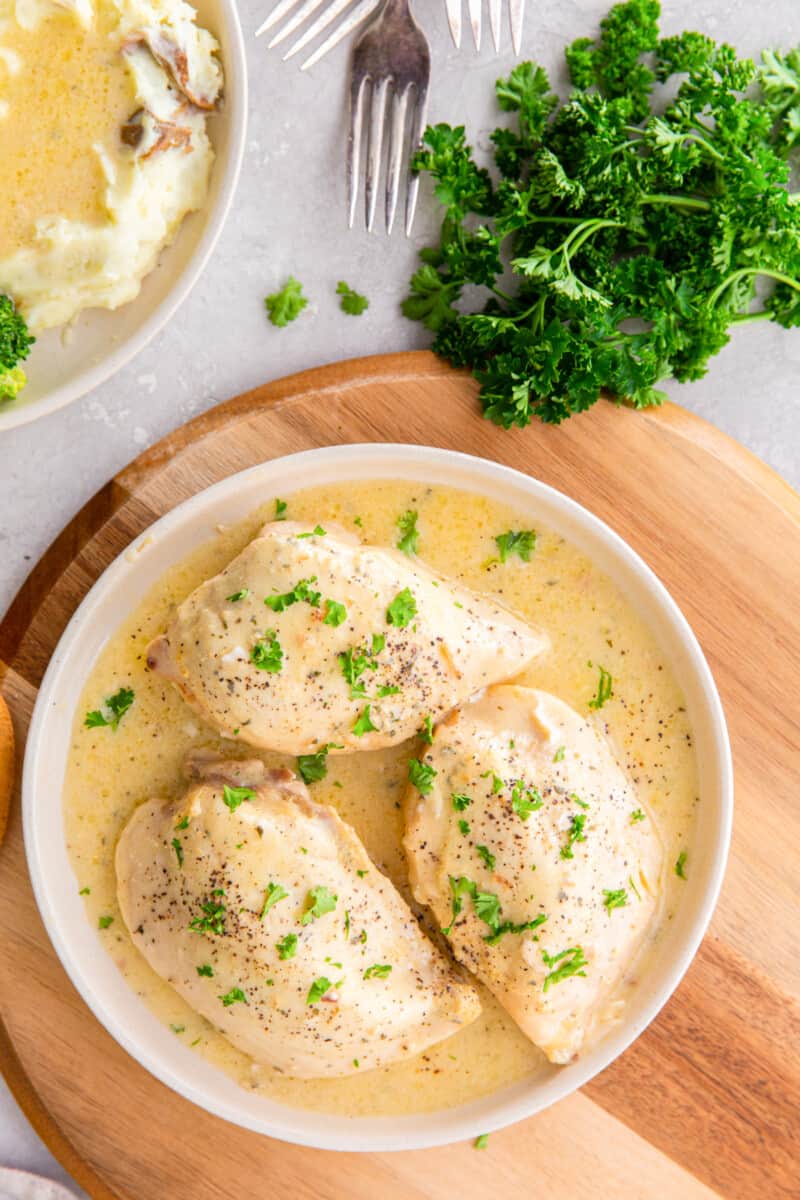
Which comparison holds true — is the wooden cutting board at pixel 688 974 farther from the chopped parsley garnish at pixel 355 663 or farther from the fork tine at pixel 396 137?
the chopped parsley garnish at pixel 355 663

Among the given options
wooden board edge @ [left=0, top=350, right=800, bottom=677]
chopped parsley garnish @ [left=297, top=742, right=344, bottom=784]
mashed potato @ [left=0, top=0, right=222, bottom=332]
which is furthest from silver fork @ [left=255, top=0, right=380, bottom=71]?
chopped parsley garnish @ [left=297, top=742, right=344, bottom=784]

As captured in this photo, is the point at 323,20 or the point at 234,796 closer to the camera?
the point at 234,796

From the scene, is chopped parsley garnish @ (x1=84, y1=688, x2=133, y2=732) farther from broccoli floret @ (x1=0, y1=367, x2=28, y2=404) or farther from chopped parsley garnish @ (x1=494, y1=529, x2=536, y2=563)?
chopped parsley garnish @ (x1=494, y1=529, x2=536, y2=563)

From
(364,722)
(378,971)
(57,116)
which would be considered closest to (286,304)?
(57,116)

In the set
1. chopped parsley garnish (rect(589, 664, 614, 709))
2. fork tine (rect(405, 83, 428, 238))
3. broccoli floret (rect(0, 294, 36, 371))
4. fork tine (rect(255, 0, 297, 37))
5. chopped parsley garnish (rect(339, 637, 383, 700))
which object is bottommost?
chopped parsley garnish (rect(589, 664, 614, 709))

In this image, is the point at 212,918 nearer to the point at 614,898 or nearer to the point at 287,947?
the point at 287,947

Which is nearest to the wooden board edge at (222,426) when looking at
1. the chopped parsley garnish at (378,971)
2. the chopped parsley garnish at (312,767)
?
the chopped parsley garnish at (312,767)

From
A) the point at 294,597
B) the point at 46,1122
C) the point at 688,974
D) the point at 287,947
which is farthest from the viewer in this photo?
Result: the point at 688,974
